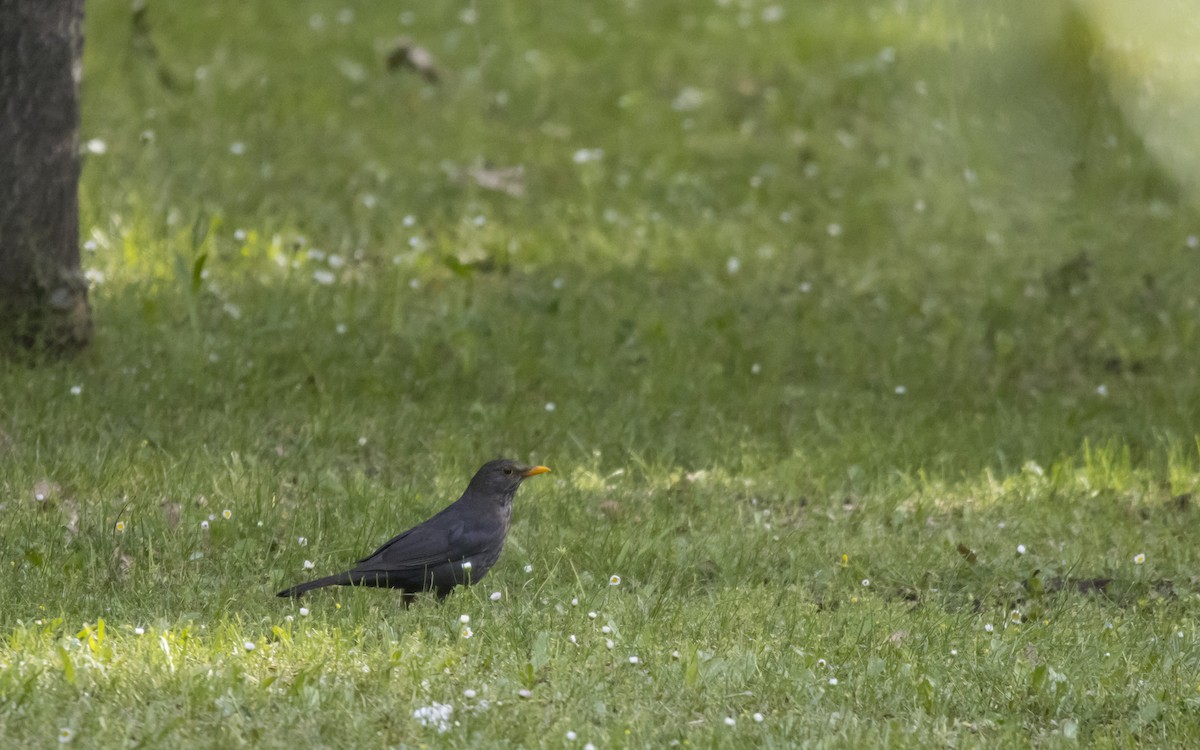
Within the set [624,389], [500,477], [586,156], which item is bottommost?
[624,389]

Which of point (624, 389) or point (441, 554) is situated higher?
point (441, 554)

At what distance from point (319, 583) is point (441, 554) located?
0.49 m

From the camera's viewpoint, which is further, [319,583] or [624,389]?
[624,389]

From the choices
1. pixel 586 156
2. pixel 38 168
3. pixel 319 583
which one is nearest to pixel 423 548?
pixel 319 583

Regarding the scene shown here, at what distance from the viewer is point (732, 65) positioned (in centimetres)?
1473

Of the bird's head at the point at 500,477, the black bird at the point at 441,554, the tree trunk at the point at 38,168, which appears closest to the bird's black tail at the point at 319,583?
the black bird at the point at 441,554

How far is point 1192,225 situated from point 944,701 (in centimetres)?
860

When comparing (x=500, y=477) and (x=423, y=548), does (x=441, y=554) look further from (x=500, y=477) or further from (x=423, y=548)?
(x=500, y=477)

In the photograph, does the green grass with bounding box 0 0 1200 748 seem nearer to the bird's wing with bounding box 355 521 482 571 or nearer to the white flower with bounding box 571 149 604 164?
the white flower with bounding box 571 149 604 164

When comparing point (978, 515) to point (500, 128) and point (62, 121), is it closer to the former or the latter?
point (62, 121)

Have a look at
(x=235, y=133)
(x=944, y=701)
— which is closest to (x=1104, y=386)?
(x=944, y=701)

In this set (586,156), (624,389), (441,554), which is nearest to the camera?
(441,554)

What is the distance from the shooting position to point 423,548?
→ 5758 mm

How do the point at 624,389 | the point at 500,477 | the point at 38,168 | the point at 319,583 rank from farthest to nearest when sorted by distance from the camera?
the point at 624,389 < the point at 38,168 < the point at 500,477 < the point at 319,583
